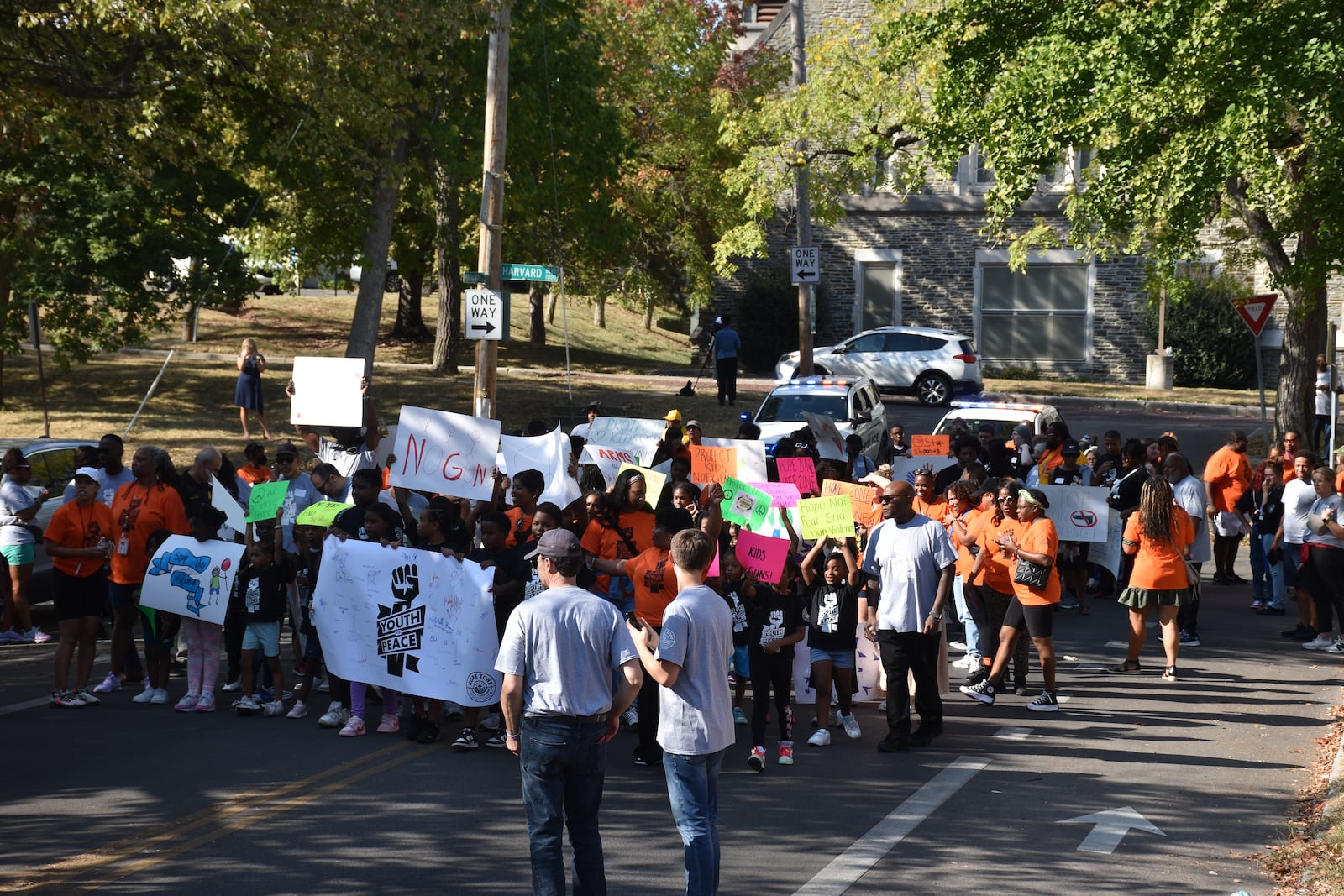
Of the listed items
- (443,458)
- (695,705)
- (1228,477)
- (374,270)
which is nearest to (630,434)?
(443,458)

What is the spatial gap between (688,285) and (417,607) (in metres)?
32.6

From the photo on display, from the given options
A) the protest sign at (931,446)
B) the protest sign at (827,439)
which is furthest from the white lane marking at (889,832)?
the protest sign at (827,439)

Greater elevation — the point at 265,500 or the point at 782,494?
the point at 782,494

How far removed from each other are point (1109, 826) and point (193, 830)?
499 cm

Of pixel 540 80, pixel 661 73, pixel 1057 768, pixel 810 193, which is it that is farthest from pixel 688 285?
pixel 1057 768

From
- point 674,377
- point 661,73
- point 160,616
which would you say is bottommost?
point 160,616

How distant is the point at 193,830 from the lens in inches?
292

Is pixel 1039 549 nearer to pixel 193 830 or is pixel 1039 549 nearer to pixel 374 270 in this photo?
pixel 193 830

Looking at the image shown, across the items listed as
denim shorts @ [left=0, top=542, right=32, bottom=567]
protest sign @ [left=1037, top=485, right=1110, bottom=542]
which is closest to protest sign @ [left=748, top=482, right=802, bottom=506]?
protest sign @ [left=1037, top=485, right=1110, bottom=542]

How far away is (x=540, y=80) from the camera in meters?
25.8

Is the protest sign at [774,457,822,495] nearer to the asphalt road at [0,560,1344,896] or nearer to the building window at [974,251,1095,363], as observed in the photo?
the asphalt road at [0,560,1344,896]

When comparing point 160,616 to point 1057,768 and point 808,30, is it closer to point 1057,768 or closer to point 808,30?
point 1057,768

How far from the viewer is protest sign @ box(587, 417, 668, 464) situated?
49.0 ft

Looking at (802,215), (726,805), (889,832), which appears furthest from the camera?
(802,215)
